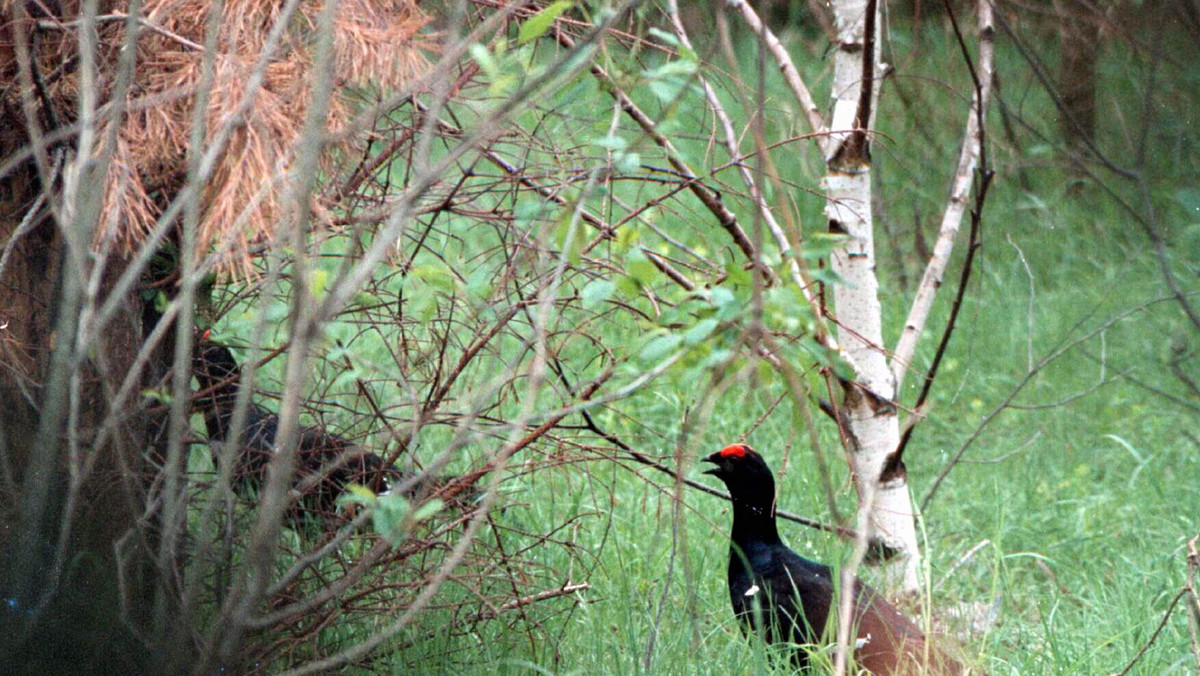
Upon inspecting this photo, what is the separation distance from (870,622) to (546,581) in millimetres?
897

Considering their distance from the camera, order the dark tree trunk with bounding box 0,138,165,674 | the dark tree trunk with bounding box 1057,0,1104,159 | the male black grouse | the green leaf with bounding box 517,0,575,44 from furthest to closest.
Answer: the dark tree trunk with bounding box 1057,0,1104,159, the male black grouse, the dark tree trunk with bounding box 0,138,165,674, the green leaf with bounding box 517,0,575,44

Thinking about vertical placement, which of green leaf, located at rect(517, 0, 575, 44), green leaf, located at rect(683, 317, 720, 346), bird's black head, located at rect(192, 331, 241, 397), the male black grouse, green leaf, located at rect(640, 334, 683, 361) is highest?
green leaf, located at rect(517, 0, 575, 44)

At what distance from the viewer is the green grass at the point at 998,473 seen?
317cm

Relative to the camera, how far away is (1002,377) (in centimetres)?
648

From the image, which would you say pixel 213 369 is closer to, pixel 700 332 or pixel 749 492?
pixel 749 492

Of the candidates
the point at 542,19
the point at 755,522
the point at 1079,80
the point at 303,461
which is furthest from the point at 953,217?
the point at 1079,80

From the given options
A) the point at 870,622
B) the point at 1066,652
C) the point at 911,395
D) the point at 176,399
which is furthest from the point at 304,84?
the point at 911,395

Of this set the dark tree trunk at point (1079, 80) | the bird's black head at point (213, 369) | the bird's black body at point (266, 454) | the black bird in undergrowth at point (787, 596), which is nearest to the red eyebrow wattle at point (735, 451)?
the black bird in undergrowth at point (787, 596)

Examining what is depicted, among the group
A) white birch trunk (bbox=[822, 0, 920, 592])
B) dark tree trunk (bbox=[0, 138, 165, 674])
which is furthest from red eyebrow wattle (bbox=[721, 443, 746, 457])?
dark tree trunk (bbox=[0, 138, 165, 674])

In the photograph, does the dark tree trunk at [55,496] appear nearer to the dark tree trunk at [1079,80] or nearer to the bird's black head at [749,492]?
the bird's black head at [749,492]

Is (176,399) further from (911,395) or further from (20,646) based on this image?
(911,395)

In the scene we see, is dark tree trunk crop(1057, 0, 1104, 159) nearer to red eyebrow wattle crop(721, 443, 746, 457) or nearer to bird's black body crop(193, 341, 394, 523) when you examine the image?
red eyebrow wattle crop(721, 443, 746, 457)

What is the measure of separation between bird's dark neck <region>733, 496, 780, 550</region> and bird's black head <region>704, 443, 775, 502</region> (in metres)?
0.02

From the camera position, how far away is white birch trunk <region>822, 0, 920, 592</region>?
3818 millimetres
